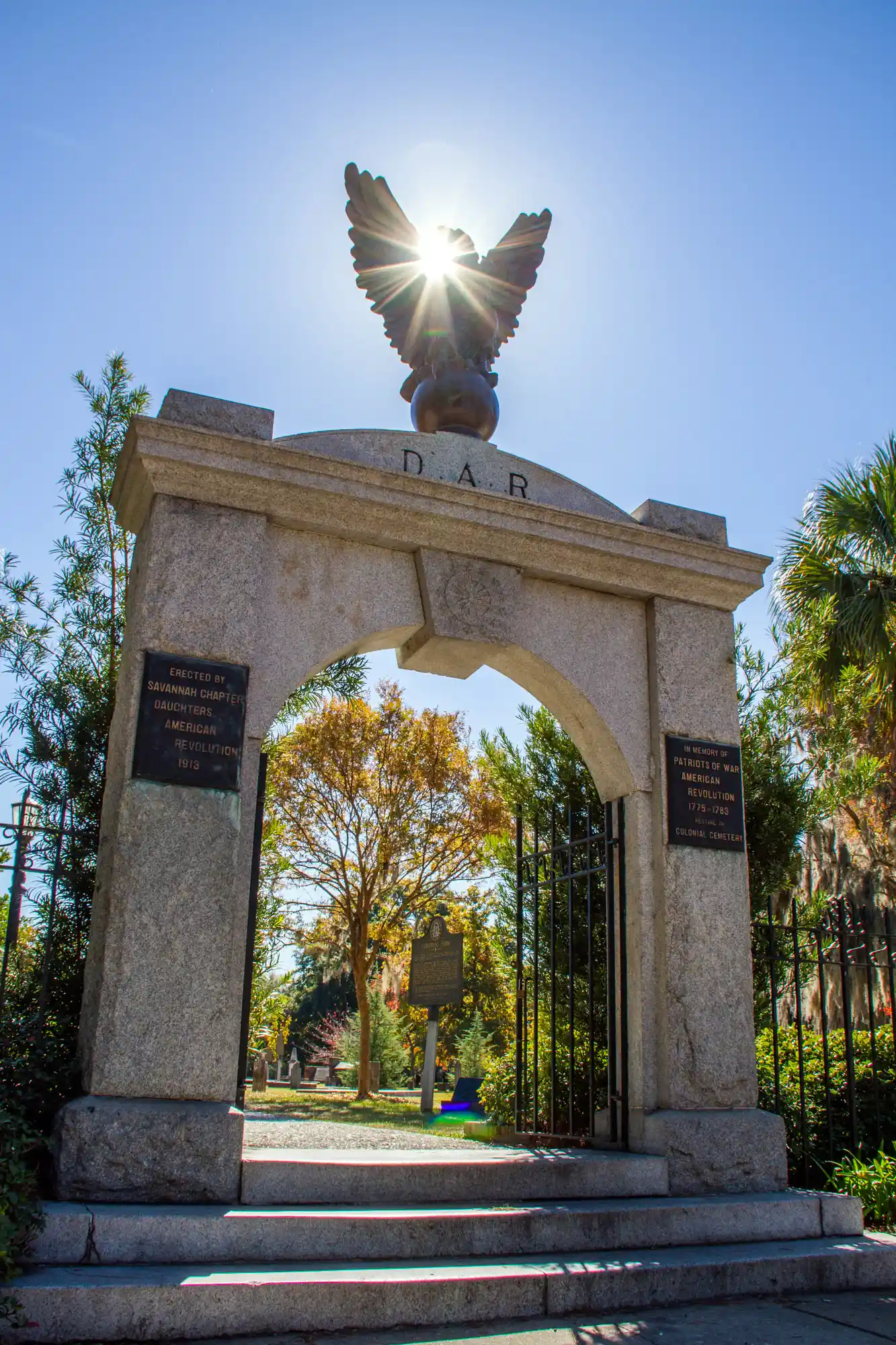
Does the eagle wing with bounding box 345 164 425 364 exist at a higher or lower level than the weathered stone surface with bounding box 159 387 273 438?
higher

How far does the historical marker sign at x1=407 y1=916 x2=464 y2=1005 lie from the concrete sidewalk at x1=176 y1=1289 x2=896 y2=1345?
9.14 m

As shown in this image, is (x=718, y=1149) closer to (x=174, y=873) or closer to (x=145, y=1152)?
(x=145, y=1152)

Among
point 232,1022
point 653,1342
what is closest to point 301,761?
point 232,1022

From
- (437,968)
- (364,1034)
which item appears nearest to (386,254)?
(437,968)

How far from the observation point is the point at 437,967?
14.0 meters

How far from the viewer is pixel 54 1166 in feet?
14.0

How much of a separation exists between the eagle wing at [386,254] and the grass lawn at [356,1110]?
7.54 meters

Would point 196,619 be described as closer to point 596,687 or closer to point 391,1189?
point 596,687

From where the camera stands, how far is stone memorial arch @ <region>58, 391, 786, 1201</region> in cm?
462

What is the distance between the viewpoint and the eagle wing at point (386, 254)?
6.91 meters

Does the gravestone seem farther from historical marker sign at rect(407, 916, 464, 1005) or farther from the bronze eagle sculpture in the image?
the bronze eagle sculpture

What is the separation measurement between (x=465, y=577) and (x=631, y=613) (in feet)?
3.85

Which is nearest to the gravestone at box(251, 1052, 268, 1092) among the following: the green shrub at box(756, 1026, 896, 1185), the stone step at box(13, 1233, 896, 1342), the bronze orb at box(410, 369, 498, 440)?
the green shrub at box(756, 1026, 896, 1185)

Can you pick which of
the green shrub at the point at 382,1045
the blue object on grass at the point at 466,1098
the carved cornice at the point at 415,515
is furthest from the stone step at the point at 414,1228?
the green shrub at the point at 382,1045
